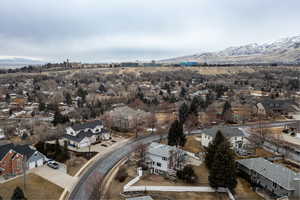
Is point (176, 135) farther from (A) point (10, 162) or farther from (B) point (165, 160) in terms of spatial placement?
(A) point (10, 162)

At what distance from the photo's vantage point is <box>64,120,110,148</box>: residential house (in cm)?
4267

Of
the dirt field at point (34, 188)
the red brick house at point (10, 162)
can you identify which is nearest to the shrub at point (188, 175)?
the dirt field at point (34, 188)

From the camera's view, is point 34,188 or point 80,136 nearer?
point 34,188

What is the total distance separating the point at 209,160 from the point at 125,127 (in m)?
25.0

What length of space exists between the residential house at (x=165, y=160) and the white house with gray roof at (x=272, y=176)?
28.8 feet

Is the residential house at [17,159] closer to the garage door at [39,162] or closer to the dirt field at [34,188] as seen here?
the garage door at [39,162]

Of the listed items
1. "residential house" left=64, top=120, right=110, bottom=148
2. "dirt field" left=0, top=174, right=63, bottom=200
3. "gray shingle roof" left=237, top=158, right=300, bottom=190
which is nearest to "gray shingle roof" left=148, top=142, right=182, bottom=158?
"gray shingle roof" left=237, top=158, right=300, bottom=190

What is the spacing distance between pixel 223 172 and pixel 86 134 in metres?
27.2

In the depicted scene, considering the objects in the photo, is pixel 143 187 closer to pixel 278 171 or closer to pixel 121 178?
pixel 121 178

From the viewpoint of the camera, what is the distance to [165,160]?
1288 inches

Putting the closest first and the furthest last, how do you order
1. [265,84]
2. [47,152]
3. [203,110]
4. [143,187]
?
[143,187], [47,152], [203,110], [265,84]

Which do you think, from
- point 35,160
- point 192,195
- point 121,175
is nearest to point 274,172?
point 192,195

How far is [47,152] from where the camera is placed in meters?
38.3

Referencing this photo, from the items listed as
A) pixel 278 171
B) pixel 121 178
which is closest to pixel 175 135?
pixel 121 178
